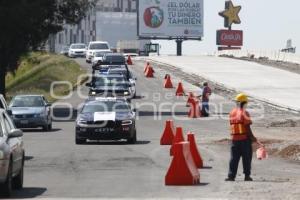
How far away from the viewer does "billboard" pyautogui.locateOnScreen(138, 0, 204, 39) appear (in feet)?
376

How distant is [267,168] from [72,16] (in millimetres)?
29673

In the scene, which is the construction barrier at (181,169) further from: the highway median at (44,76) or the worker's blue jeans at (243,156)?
the highway median at (44,76)

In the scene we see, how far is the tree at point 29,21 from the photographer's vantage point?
45.7m

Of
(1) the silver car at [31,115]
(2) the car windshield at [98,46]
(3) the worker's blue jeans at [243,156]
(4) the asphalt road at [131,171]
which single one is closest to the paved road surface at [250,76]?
(2) the car windshield at [98,46]

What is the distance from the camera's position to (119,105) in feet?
102

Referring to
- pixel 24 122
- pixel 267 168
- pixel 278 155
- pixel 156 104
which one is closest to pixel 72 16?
pixel 156 104

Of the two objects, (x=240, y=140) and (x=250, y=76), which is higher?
(x=240, y=140)

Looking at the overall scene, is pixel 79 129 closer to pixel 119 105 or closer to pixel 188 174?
pixel 119 105

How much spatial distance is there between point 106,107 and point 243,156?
40.1 ft

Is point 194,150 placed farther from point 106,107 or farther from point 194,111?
point 194,111

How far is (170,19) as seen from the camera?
116250 millimetres

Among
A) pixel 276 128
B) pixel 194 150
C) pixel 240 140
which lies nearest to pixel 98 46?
pixel 276 128

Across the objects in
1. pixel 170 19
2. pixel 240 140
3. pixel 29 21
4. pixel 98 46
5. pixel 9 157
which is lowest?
pixel 98 46

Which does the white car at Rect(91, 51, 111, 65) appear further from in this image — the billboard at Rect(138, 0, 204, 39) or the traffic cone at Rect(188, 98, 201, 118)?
the billboard at Rect(138, 0, 204, 39)
